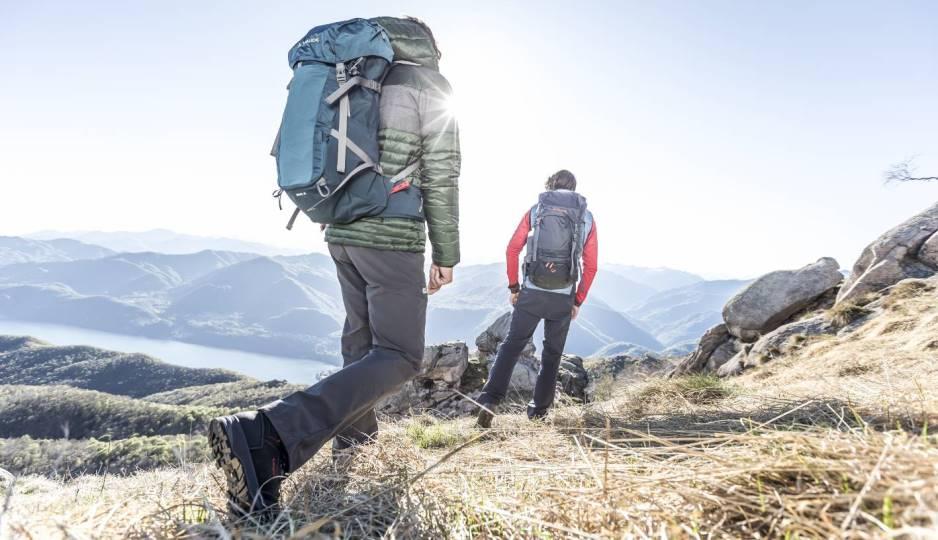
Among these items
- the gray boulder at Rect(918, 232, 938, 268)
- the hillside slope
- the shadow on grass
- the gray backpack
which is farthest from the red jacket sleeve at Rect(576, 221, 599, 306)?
the hillside slope

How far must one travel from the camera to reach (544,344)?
4.69 meters

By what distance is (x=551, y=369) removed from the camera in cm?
464

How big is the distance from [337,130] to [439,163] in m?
0.53

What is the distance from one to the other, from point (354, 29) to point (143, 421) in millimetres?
80570

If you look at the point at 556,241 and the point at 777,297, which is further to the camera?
the point at 777,297

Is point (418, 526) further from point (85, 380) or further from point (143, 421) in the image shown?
point (85, 380)

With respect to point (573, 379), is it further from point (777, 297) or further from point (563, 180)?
point (563, 180)

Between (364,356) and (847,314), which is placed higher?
(364,356)

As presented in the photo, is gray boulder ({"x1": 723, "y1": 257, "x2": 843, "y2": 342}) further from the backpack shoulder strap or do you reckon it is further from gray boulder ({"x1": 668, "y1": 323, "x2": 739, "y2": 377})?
the backpack shoulder strap

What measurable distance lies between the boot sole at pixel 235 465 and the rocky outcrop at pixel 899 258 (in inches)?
393

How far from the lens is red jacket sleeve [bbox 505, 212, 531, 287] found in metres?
4.95

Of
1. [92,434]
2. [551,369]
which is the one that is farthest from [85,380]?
[551,369]

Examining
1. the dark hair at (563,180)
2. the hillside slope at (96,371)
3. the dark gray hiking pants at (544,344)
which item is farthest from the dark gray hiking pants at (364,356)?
the hillside slope at (96,371)

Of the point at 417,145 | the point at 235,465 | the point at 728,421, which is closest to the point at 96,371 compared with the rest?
the point at 417,145
